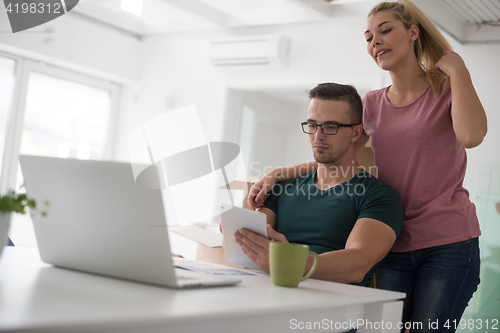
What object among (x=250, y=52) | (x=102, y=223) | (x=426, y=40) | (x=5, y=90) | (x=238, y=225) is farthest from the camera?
(x=5, y=90)

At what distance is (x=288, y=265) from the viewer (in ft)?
2.72

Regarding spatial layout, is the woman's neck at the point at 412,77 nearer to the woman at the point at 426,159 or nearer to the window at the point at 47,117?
the woman at the point at 426,159

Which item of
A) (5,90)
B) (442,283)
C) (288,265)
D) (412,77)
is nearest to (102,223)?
(288,265)

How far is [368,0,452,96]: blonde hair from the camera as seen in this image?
4.63 feet

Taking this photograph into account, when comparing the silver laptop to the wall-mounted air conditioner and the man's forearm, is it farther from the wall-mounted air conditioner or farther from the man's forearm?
the wall-mounted air conditioner

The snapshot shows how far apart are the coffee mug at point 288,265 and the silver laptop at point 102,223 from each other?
0.27 feet

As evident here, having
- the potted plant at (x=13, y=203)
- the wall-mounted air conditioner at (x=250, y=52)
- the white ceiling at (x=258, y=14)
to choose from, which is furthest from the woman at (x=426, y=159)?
the wall-mounted air conditioner at (x=250, y=52)

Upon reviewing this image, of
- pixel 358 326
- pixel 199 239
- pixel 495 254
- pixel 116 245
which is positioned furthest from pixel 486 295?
pixel 116 245

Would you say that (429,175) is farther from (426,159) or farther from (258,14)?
(258,14)

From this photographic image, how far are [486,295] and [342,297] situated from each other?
2.23 meters

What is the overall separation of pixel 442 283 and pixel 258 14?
10.6 ft

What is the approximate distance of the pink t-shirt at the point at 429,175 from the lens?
1.33 m

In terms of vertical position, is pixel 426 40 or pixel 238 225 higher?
pixel 426 40

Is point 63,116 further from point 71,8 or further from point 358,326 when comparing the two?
point 358,326
